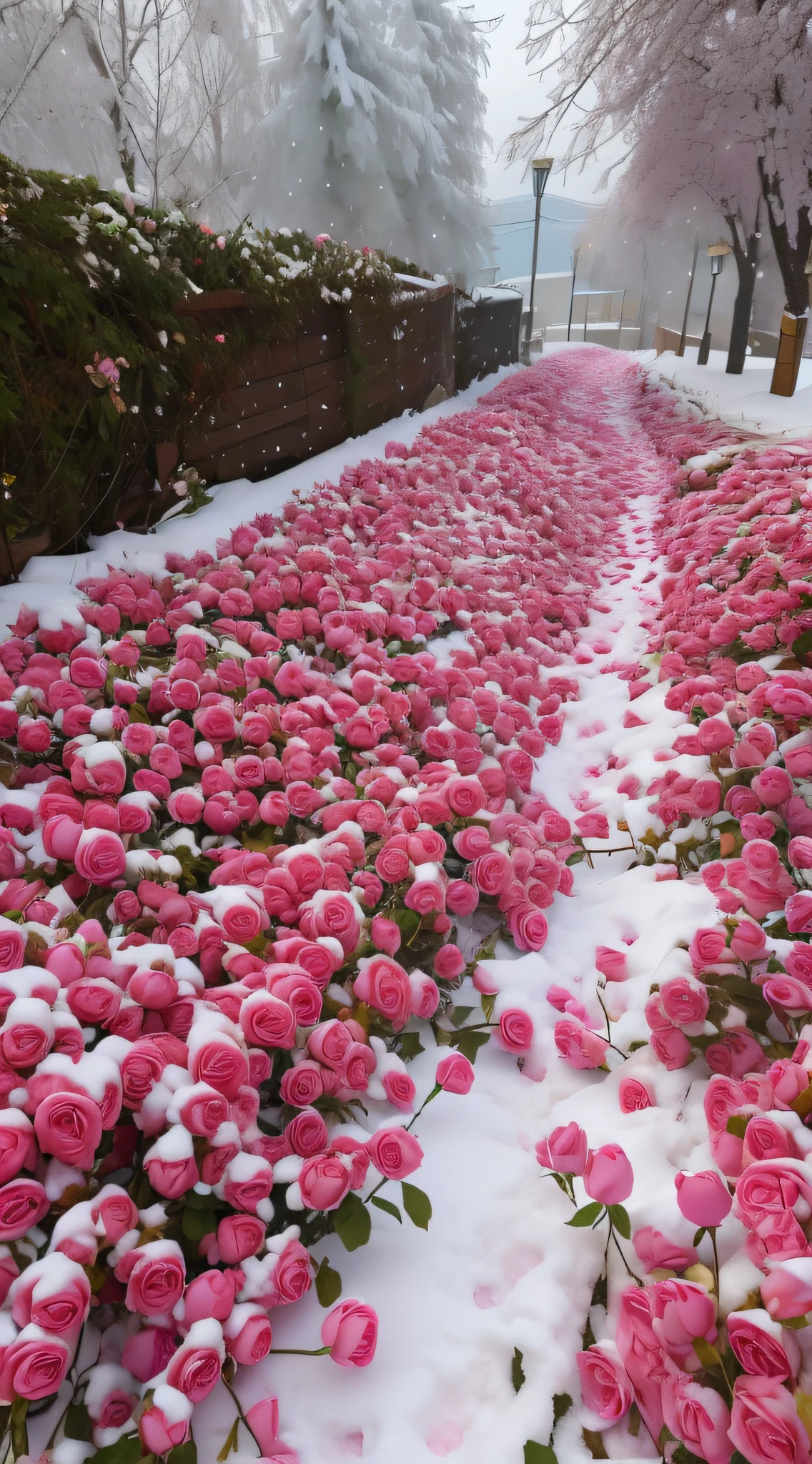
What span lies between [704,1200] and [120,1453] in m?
0.90

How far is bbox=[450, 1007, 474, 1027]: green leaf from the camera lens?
193 centimetres

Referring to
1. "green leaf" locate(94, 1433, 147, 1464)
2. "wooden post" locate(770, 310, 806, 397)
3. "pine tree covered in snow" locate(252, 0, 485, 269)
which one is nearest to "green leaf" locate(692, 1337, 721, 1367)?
"green leaf" locate(94, 1433, 147, 1464)

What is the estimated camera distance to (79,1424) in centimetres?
107

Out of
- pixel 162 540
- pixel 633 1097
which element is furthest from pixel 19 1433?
pixel 162 540

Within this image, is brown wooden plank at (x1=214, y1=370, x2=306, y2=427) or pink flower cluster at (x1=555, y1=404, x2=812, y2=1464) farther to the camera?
brown wooden plank at (x1=214, y1=370, x2=306, y2=427)

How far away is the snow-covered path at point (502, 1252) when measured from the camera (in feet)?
3.87

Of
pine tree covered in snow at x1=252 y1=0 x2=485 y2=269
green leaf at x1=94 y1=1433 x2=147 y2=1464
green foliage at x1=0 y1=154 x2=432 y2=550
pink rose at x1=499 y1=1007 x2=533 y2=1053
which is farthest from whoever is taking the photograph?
pine tree covered in snow at x1=252 y1=0 x2=485 y2=269

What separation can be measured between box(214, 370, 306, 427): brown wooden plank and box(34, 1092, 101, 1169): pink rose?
327cm

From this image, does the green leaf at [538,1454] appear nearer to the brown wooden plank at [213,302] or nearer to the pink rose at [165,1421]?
the pink rose at [165,1421]

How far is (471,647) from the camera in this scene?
3.42m

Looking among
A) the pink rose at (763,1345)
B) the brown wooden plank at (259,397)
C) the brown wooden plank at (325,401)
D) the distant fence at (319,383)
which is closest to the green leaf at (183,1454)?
the pink rose at (763,1345)

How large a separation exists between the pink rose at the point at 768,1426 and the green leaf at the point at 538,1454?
0.29 metres

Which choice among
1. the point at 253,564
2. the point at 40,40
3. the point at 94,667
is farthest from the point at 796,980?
the point at 40,40

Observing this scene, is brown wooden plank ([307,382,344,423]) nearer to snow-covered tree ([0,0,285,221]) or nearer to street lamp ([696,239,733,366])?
snow-covered tree ([0,0,285,221])
